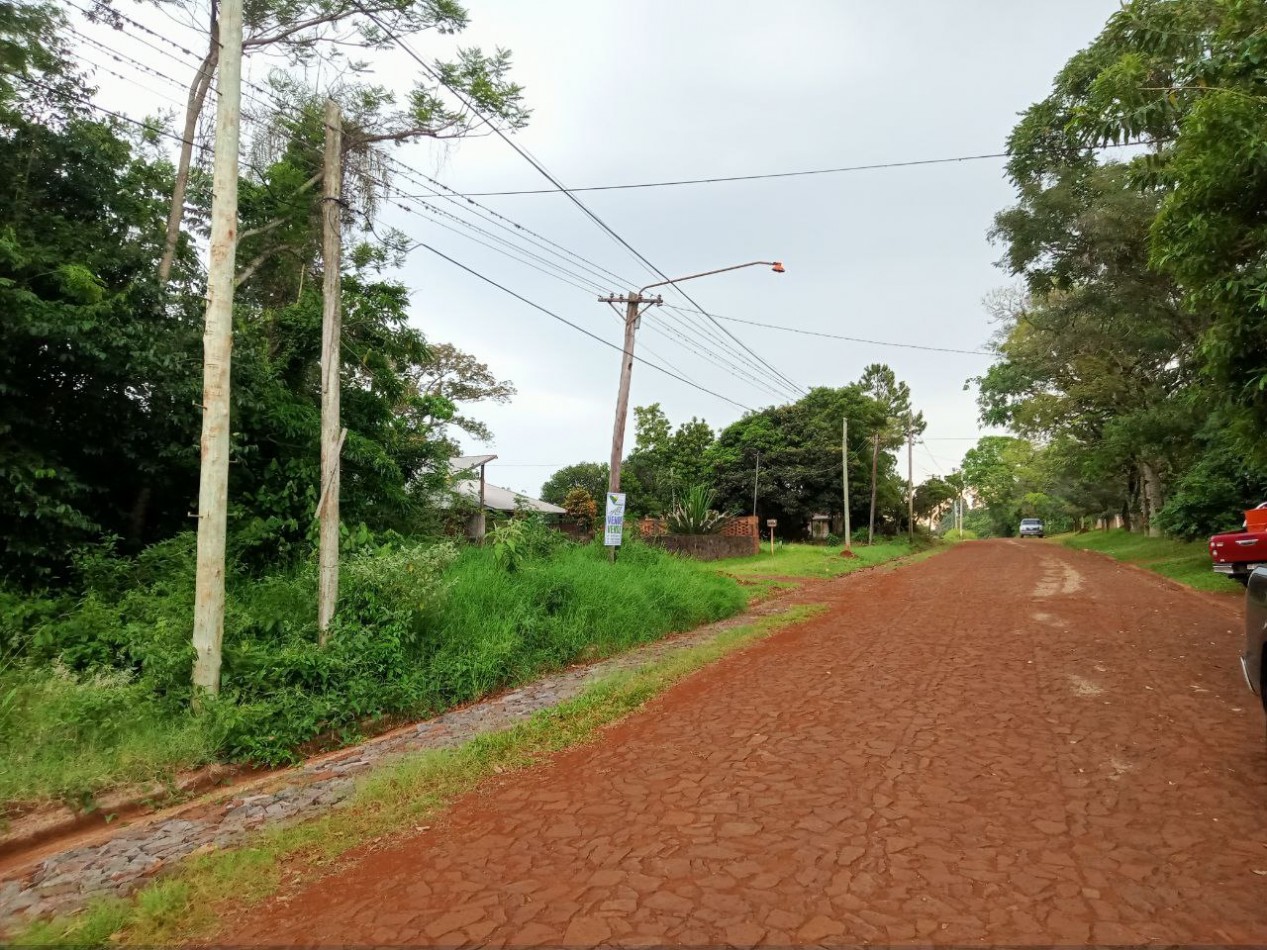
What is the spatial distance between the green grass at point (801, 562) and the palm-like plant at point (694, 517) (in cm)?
132

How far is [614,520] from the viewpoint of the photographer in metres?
14.0

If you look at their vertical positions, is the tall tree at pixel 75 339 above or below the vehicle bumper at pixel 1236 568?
above

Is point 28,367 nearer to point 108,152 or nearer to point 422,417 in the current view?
point 108,152

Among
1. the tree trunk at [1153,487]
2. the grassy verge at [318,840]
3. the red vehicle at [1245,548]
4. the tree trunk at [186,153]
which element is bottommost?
Result: the grassy verge at [318,840]

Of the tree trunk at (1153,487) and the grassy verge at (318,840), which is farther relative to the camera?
the tree trunk at (1153,487)

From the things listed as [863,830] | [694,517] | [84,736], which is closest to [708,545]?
[694,517]

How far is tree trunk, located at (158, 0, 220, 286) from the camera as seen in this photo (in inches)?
397

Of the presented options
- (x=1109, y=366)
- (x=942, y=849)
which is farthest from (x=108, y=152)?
(x=1109, y=366)

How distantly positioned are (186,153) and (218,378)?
6.46 meters

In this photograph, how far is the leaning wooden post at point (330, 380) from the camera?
767cm

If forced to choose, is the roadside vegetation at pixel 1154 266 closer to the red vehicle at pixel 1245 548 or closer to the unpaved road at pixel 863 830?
the red vehicle at pixel 1245 548

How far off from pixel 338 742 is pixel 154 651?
69.3 inches

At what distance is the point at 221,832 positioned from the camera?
454 cm

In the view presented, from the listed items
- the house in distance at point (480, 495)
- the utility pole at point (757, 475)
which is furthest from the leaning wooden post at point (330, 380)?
the utility pole at point (757, 475)
